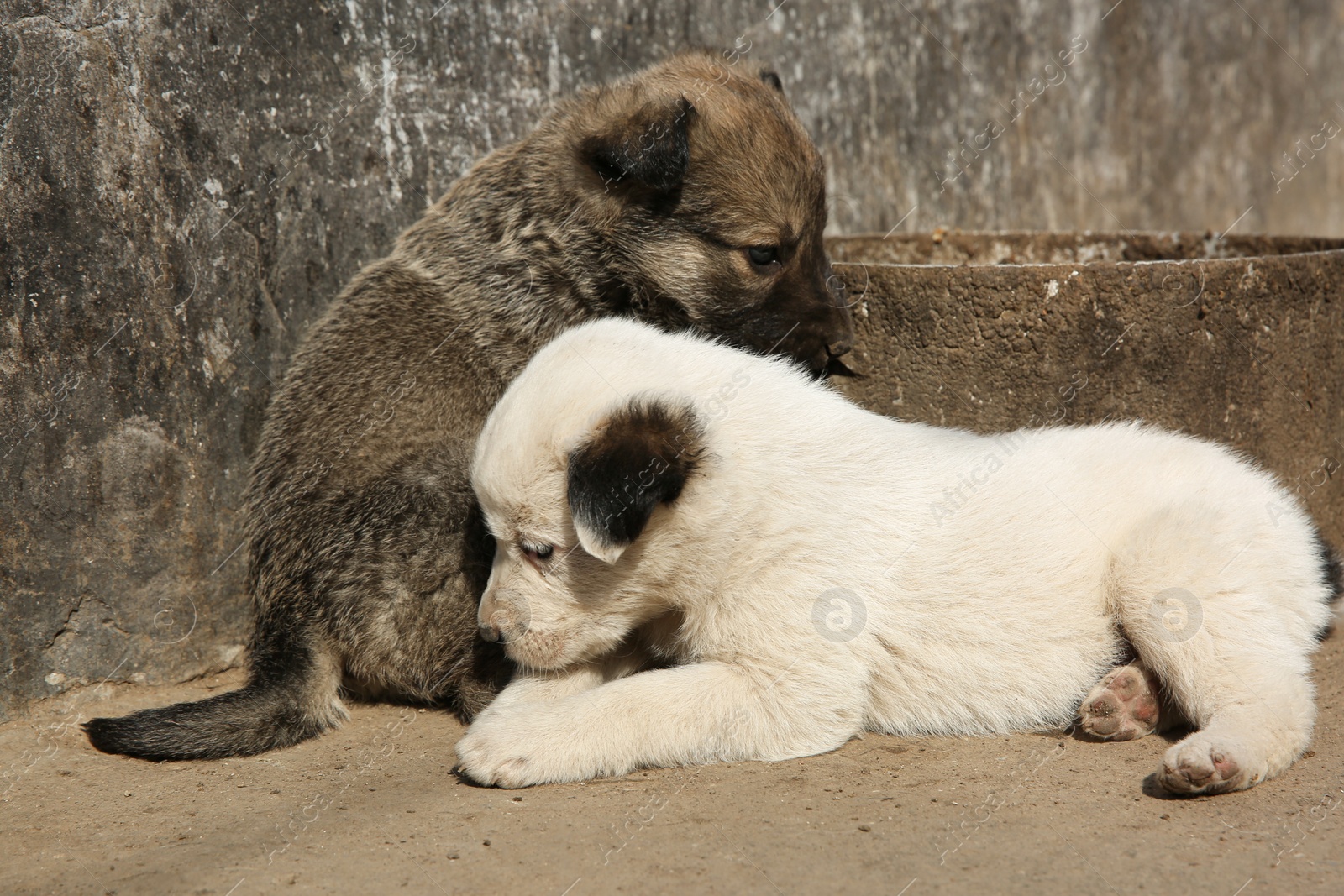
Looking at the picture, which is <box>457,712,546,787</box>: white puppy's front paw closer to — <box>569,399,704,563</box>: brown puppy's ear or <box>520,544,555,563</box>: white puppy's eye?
<box>520,544,555,563</box>: white puppy's eye

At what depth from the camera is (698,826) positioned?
333 cm

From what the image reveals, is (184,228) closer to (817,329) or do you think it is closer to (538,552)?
(538,552)

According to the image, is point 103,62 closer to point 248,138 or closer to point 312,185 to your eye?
point 248,138

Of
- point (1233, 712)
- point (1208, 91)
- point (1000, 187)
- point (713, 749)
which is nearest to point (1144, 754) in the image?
point (1233, 712)

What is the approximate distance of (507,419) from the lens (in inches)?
146

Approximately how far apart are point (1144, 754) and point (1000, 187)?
5833 mm

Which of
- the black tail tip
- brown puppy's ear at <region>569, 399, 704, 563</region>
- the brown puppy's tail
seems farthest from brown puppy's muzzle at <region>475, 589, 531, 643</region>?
the black tail tip

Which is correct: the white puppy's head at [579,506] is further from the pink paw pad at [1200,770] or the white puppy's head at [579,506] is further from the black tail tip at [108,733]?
the pink paw pad at [1200,770]

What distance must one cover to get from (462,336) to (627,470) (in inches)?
73.8

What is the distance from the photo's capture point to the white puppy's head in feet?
11.1

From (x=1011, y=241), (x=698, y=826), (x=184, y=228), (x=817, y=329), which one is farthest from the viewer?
(x=1011, y=241)

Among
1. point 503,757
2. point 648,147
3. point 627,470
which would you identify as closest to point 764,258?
point 648,147

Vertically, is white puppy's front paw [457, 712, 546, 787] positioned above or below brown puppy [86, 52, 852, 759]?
below

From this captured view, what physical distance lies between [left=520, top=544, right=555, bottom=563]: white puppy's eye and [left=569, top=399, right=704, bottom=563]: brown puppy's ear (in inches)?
12.2
